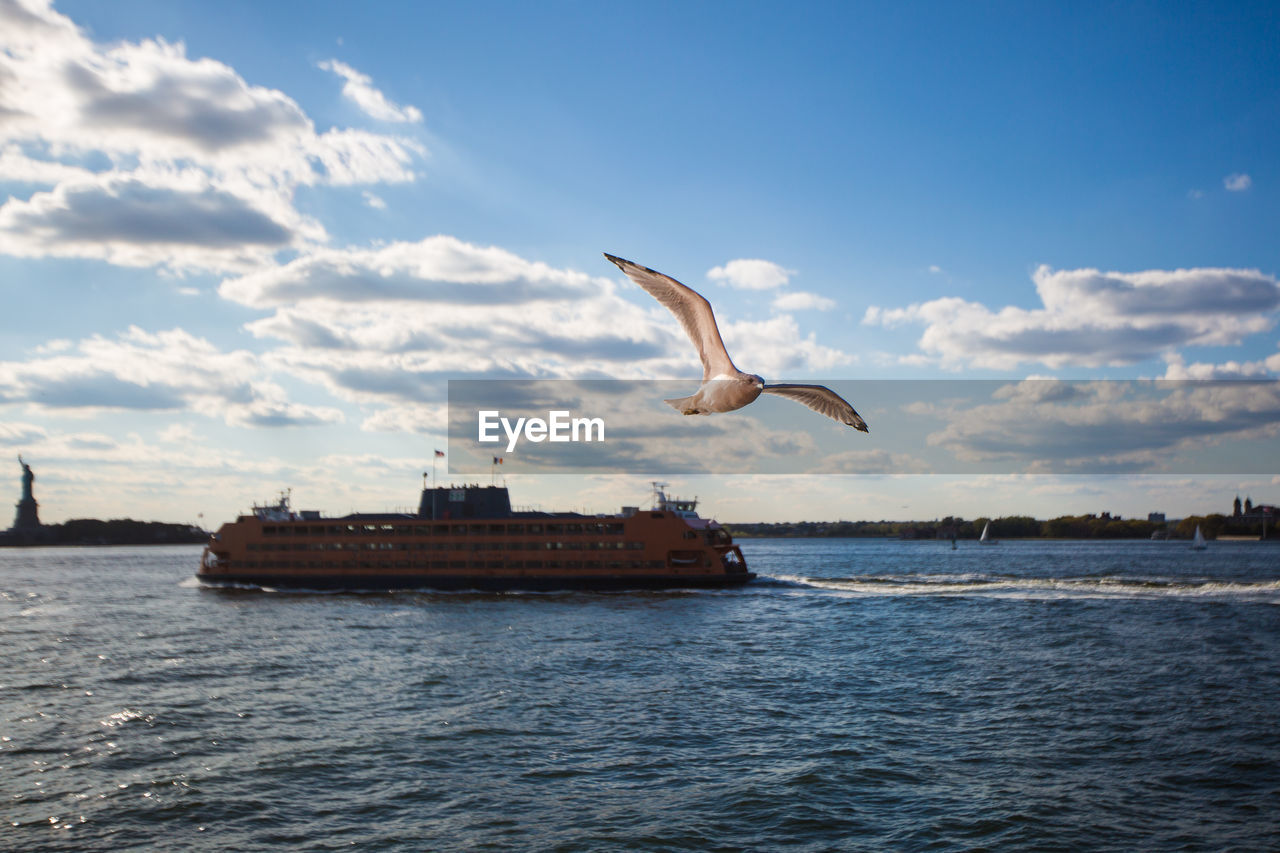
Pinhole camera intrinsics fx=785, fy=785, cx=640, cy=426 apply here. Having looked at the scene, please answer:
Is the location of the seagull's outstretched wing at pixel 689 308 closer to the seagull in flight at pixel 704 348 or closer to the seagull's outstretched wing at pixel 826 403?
the seagull in flight at pixel 704 348

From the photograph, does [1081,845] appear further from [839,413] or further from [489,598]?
[489,598]

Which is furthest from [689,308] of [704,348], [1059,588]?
[1059,588]

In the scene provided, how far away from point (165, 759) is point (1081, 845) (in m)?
20.5

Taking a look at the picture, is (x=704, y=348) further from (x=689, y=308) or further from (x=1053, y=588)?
(x=1053, y=588)

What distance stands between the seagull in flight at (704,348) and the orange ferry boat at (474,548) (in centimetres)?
5207

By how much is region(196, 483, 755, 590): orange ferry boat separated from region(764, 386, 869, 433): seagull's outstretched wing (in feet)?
170

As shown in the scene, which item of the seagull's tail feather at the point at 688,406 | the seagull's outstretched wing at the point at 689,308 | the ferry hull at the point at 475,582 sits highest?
the seagull's outstretched wing at the point at 689,308

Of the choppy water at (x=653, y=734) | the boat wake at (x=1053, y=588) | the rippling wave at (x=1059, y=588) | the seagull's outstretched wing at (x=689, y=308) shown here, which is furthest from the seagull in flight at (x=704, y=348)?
the rippling wave at (x=1059, y=588)

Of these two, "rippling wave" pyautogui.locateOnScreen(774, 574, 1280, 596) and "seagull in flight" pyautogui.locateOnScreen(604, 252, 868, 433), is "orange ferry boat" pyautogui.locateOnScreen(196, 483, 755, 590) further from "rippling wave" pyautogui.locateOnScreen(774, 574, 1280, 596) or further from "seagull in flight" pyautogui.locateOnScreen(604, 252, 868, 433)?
"seagull in flight" pyautogui.locateOnScreen(604, 252, 868, 433)

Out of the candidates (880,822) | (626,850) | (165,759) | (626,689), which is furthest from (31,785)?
(880,822)

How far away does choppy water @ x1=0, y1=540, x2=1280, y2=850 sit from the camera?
15.4 m

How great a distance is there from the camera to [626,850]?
14.2 m

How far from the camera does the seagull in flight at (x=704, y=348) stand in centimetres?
673

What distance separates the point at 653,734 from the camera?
21422 millimetres
